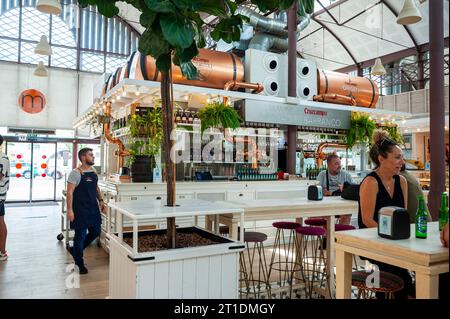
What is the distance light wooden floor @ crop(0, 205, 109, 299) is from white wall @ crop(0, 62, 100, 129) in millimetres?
6202

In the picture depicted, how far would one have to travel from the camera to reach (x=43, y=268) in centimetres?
466

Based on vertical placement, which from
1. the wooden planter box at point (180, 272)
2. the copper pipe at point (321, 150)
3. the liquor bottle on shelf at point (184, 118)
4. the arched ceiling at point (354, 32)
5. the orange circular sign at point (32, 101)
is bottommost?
the wooden planter box at point (180, 272)

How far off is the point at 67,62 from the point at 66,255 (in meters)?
10.2

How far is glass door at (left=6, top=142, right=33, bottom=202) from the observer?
12.7 metres

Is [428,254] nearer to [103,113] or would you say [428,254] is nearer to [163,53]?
[163,53]

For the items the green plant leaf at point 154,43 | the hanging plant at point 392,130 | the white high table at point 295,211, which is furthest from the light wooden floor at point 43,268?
the hanging plant at point 392,130

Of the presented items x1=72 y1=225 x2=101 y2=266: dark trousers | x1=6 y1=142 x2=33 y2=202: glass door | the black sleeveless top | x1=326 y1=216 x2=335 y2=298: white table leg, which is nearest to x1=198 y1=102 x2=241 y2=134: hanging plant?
x1=72 y1=225 x2=101 y2=266: dark trousers

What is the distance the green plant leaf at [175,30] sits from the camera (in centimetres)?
168

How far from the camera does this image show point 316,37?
575 inches

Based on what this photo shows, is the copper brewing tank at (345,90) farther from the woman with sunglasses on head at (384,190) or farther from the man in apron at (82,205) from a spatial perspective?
the woman with sunglasses on head at (384,190)

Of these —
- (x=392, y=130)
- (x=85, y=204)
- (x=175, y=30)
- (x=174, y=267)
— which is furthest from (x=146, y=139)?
(x=392, y=130)

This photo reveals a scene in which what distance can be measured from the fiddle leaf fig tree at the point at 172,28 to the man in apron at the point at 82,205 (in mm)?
2173
